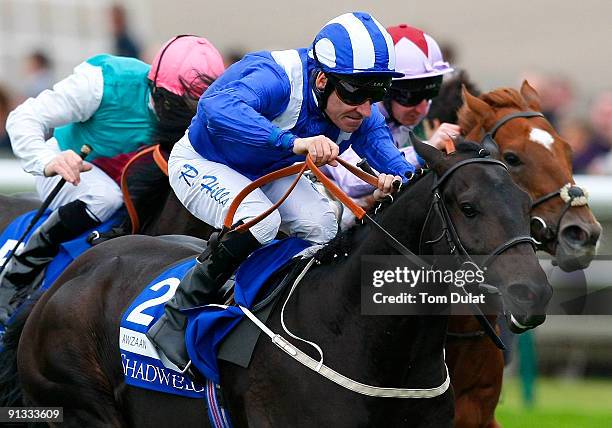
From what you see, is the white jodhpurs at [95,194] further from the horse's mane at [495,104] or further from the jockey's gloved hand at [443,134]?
the horse's mane at [495,104]

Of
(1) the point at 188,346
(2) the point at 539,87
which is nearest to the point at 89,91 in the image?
(1) the point at 188,346

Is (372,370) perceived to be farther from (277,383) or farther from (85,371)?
(85,371)

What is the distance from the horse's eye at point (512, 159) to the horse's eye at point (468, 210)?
54.0 inches

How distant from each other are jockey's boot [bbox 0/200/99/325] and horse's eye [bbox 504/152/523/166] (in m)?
2.10

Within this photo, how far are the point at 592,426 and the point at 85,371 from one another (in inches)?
132

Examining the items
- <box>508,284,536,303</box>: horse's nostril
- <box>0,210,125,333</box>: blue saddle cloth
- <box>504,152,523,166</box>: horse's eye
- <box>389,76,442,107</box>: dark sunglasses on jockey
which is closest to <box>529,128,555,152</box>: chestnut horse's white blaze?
<box>504,152,523,166</box>: horse's eye

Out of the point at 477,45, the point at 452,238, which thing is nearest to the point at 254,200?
the point at 452,238

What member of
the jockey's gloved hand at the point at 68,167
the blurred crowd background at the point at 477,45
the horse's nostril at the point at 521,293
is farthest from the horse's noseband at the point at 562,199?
the blurred crowd background at the point at 477,45

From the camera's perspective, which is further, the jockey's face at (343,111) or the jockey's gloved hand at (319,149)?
the jockey's face at (343,111)

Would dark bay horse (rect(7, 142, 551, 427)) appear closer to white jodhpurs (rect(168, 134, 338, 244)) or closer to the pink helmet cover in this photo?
white jodhpurs (rect(168, 134, 338, 244))

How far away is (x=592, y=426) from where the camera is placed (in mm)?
7398

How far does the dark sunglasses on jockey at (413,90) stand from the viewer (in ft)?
20.6

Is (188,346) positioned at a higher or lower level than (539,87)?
higher

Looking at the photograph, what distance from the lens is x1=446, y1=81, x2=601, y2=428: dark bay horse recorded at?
532 cm
